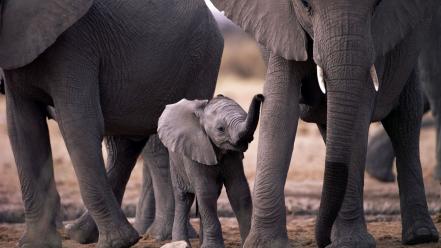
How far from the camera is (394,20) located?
6.76 metres

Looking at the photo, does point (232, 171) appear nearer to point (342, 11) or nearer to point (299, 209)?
point (342, 11)

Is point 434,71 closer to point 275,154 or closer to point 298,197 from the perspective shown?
point 298,197

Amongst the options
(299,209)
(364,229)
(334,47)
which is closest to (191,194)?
(364,229)

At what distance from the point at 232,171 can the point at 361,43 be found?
3.60ft

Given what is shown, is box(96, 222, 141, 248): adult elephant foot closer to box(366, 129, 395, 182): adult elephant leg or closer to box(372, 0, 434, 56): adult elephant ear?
box(372, 0, 434, 56): adult elephant ear

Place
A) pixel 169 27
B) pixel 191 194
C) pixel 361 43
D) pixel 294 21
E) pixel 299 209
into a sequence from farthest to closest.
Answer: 1. pixel 299 209
2. pixel 169 27
3. pixel 191 194
4. pixel 294 21
5. pixel 361 43

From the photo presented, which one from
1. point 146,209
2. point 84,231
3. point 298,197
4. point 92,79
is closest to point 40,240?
point 84,231

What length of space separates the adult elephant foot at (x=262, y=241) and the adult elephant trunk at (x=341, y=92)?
0.28 meters

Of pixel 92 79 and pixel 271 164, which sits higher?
pixel 92 79

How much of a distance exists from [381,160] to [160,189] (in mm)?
4122

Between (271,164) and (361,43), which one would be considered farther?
(271,164)

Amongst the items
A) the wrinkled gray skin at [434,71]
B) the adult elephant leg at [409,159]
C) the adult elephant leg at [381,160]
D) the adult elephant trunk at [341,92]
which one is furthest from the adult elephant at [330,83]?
the adult elephant leg at [381,160]

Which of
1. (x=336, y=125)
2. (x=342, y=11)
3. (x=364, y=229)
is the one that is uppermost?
(x=342, y=11)

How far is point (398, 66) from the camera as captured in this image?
7332mm
